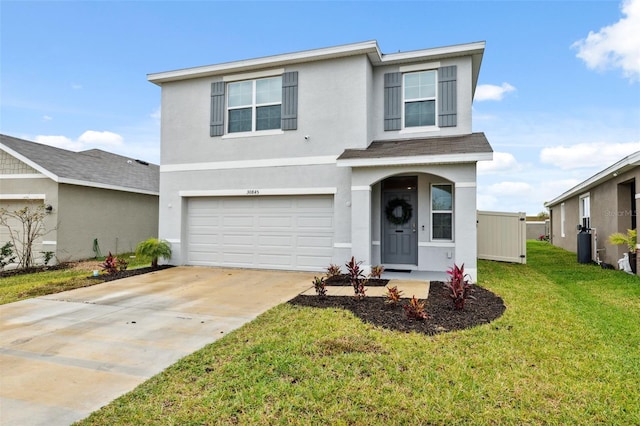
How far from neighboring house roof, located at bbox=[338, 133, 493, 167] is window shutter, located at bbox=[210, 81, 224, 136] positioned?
4.15m

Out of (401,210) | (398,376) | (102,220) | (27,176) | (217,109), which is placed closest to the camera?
(398,376)

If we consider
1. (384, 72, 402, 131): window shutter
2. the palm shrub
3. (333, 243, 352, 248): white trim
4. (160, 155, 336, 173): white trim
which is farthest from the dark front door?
the palm shrub

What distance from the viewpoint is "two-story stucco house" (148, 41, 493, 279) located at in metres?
9.68

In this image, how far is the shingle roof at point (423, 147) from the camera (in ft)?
27.0

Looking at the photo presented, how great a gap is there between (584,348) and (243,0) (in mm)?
12994

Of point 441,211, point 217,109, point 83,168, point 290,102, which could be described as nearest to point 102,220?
point 83,168

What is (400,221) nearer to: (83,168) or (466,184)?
(466,184)

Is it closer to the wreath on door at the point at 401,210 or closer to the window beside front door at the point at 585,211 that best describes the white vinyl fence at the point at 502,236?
the wreath on door at the point at 401,210

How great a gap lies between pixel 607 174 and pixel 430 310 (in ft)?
29.3

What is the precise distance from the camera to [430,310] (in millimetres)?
5965

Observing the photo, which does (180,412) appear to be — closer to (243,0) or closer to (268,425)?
(268,425)

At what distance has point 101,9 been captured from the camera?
12602 millimetres

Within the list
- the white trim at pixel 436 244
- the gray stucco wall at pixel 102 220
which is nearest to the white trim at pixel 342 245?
the white trim at pixel 436 244

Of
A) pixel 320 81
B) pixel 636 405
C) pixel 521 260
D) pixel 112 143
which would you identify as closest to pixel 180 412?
pixel 636 405
